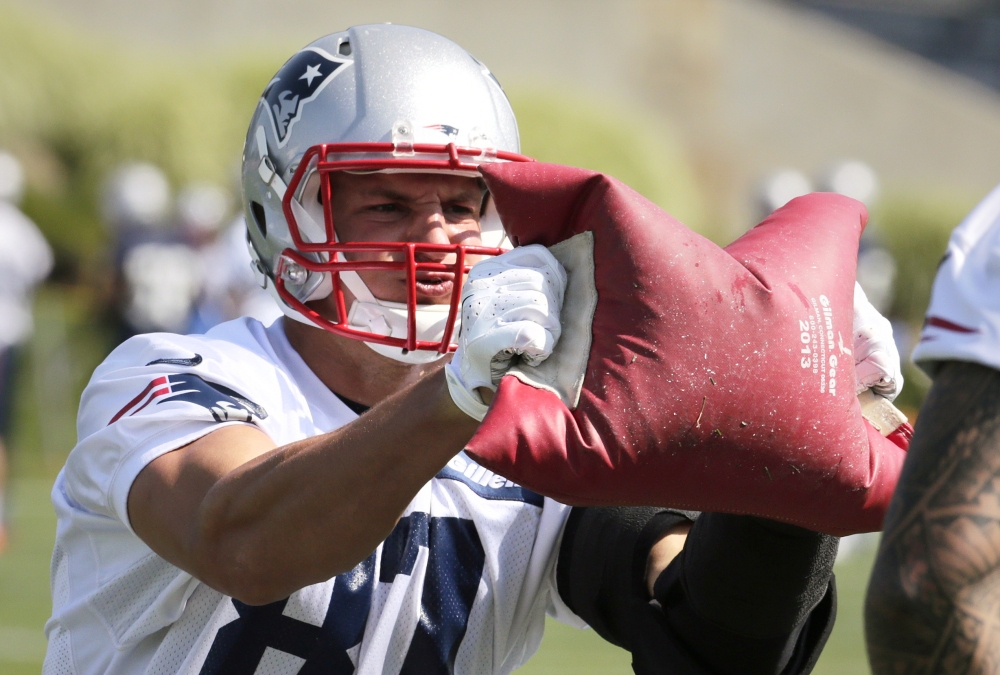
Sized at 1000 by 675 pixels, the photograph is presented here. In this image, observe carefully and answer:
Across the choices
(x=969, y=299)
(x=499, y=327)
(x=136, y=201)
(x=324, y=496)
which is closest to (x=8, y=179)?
(x=136, y=201)

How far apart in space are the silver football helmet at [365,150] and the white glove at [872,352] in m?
0.64

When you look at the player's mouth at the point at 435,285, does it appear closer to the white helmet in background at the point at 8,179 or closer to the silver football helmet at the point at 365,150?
the silver football helmet at the point at 365,150

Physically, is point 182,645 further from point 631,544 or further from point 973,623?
point 973,623

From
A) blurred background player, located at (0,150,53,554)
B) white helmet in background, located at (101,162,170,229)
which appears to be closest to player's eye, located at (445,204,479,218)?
blurred background player, located at (0,150,53,554)

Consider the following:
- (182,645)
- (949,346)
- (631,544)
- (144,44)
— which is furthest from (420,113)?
(144,44)

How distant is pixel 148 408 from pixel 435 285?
1.69 ft

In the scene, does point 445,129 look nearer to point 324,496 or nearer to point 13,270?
point 324,496

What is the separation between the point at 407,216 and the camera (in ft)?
7.24

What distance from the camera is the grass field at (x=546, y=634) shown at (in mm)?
4902

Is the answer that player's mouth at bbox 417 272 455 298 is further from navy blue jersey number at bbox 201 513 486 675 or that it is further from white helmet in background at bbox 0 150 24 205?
white helmet in background at bbox 0 150 24 205

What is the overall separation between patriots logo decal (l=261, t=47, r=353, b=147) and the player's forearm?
31.3 inches

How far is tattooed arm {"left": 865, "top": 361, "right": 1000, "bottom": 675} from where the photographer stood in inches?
49.3

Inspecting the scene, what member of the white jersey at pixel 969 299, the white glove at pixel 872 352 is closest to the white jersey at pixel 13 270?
the white glove at pixel 872 352

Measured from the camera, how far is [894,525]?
131 centimetres
